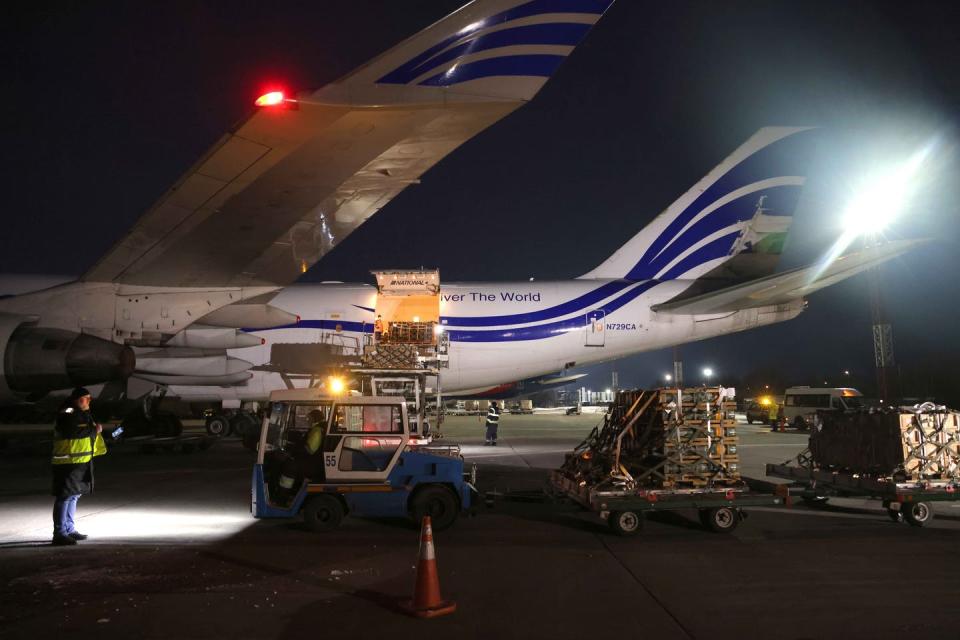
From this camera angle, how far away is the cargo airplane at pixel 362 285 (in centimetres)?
561

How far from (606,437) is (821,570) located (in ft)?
13.3

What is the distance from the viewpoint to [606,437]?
35.3 feet

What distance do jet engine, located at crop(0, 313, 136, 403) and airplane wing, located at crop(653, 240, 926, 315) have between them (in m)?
12.9

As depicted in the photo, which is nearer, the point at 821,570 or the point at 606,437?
the point at 821,570

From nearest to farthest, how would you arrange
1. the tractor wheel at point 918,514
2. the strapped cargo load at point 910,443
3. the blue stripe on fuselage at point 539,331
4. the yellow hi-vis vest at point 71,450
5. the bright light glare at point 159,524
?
the yellow hi-vis vest at point 71,450 < the bright light glare at point 159,524 < the tractor wheel at point 918,514 < the strapped cargo load at point 910,443 < the blue stripe on fuselage at point 539,331

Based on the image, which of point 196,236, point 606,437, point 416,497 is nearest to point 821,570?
point 606,437

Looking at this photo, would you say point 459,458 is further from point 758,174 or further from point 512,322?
point 758,174

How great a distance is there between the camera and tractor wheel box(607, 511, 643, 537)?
891 centimetres

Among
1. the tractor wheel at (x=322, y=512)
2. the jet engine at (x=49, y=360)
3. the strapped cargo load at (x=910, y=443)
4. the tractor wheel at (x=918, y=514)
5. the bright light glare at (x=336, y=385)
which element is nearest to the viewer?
the tractor wheel at (x=322, y=512)

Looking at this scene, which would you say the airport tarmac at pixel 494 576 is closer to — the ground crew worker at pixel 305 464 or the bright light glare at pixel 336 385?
the ground crew worker at pixel 305 464

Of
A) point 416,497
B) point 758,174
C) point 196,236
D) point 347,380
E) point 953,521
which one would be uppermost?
point 758,174

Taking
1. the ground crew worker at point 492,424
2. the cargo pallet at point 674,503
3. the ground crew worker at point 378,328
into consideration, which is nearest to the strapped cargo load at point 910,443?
the cargo pallet at point 674,503

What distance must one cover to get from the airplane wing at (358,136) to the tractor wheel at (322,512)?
11.1ft

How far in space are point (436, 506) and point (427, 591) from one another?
3604mm
